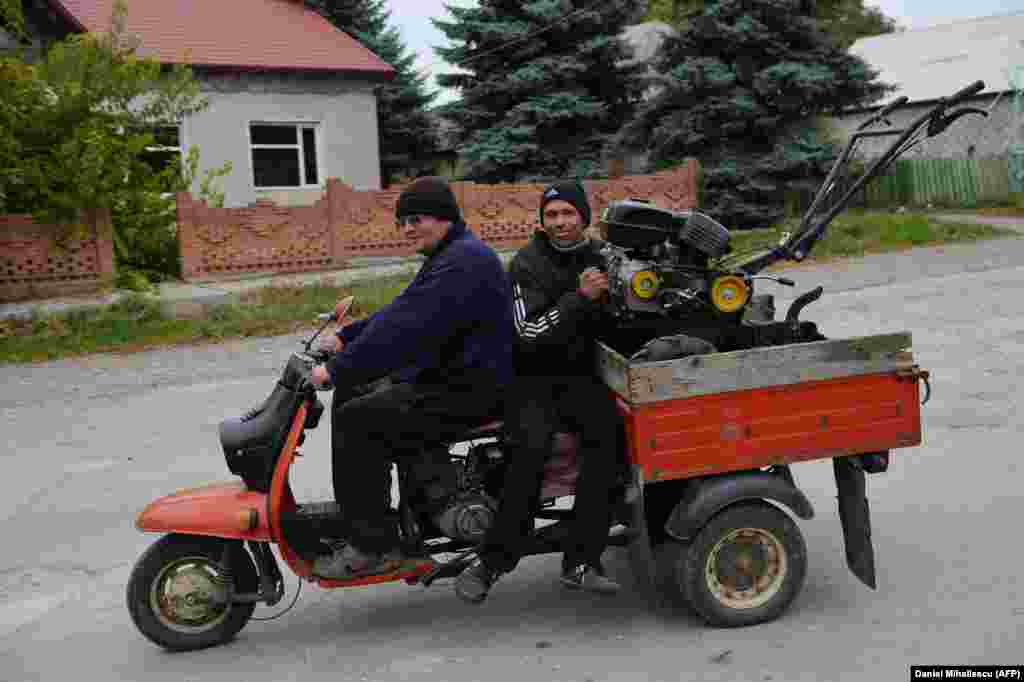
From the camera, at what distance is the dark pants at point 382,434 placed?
4.16m

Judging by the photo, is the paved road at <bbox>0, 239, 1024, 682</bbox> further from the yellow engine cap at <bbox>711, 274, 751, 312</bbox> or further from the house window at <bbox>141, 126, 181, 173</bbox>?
the house window at <bbox>141, 126, 181, 173</bbox>

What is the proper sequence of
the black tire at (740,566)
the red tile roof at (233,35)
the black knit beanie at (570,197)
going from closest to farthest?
the black tire at (740,566), the black knit beanie at (570,197), the red tile roof at (233,35)

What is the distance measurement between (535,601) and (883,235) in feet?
50.8

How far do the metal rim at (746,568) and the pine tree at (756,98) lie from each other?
17.8 meters

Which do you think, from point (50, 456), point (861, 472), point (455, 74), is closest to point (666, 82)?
point (455, 74)

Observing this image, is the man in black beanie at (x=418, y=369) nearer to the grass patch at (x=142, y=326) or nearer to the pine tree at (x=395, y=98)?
the grass patch at (x=142, y=326)

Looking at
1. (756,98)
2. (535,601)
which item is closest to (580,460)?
(535,601)

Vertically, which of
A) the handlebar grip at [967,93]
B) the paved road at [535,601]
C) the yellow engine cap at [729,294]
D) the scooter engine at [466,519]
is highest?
the handlebar grip at [967,93]

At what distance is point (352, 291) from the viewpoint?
48.9 feet

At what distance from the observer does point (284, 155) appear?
2355 centimetres

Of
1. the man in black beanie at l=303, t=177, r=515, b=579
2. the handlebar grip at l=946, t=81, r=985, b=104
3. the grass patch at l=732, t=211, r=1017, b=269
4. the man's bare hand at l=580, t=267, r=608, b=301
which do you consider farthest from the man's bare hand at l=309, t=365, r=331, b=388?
the grass patch at l=732, t=211, r=1017, b=269

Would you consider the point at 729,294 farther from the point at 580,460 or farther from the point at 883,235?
the point at 883,235

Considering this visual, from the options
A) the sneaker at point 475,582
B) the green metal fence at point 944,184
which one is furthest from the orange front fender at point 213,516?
the green metal fence at point 944,184

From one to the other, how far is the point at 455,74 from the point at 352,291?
11.1 m
